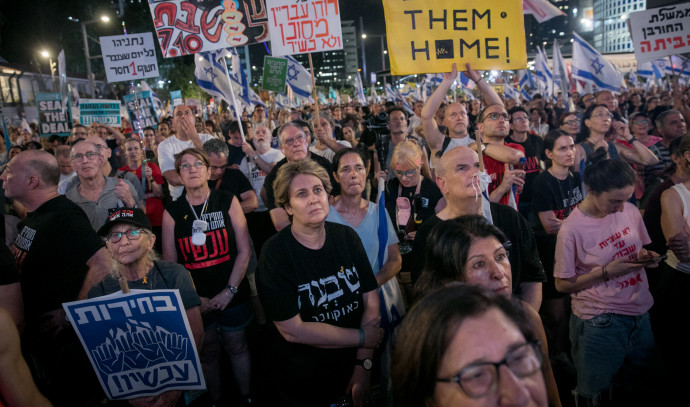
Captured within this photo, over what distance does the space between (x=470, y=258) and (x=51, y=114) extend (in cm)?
1025

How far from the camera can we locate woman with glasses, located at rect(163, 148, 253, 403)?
3.55 metres

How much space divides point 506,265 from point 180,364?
1931 millimetres

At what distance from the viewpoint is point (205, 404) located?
3.61 metres

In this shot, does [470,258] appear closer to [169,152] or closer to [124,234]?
[124,234]

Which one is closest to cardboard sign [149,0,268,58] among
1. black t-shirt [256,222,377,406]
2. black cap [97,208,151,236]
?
black cap [97,208,151,236]

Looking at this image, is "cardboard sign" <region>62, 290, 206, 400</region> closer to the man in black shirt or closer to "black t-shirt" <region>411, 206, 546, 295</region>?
the man in black shirt

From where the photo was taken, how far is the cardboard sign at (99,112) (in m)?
9.34

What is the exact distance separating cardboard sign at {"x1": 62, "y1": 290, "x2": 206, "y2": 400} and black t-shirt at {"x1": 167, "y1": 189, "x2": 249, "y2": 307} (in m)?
1.16

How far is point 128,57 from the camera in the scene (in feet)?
30.5

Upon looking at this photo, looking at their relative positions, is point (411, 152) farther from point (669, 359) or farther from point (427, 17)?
point (669, 359)

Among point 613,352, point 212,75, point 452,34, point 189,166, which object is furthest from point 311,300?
point 212,75

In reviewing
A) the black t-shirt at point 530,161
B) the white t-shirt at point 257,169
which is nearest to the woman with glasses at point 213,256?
the white t-shirt at point 257,169

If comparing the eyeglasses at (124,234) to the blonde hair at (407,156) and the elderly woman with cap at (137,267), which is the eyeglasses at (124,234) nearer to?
the elderly woman with cap at (137,267)

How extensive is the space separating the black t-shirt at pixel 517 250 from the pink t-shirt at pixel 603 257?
410mm
